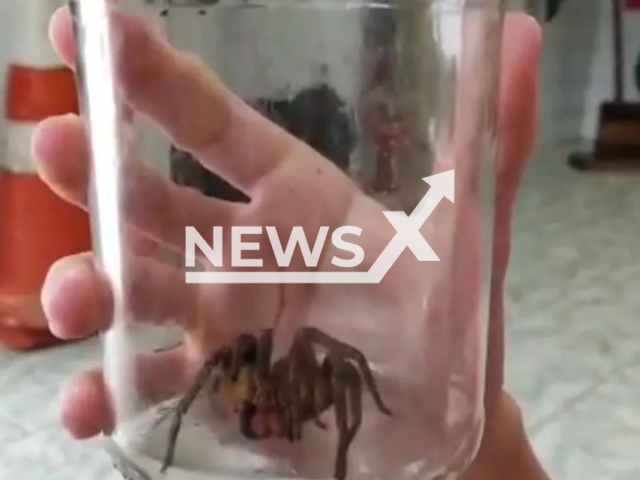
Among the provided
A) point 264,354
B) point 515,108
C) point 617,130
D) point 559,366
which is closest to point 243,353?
point 264,354

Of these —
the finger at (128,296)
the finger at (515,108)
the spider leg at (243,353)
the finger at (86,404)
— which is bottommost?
the finger at (86,404)

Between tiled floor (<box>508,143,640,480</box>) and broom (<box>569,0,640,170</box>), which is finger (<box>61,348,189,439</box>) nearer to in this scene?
tiled floor (<box>508,143,640,480</box>)

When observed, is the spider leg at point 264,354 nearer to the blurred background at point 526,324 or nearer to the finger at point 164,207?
the finger at point 164,207

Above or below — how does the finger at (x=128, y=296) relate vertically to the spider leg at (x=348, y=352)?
above

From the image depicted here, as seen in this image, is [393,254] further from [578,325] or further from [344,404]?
[578,325]

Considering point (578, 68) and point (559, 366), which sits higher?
point (578, 68)

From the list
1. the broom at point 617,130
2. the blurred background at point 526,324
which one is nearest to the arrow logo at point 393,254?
the blurred background at point 526,324

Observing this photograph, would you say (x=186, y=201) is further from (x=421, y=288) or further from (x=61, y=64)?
(x=61, y=64)

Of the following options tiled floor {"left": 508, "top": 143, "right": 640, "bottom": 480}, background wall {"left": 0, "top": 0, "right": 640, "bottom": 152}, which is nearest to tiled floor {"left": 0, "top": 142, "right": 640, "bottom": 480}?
tiled floor {"left": 508, "top": 143, "right": 640, "bottom": 480}
